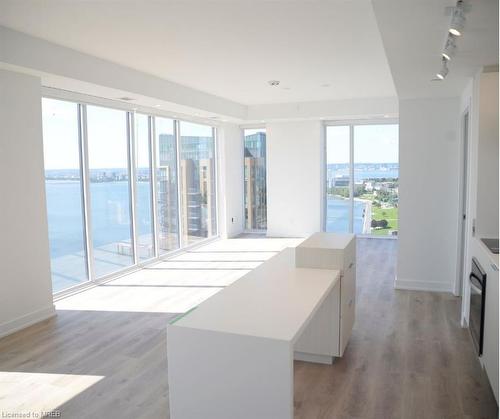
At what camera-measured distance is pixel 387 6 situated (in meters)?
2.32

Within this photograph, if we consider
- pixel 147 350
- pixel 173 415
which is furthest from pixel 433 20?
pixel 147 350

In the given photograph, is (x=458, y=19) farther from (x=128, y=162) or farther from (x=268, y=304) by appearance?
(x=128, y=162)

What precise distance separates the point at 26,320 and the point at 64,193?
1.65 meters

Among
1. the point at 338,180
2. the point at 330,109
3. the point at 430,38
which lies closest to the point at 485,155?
the point at 430,38

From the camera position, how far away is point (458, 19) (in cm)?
235

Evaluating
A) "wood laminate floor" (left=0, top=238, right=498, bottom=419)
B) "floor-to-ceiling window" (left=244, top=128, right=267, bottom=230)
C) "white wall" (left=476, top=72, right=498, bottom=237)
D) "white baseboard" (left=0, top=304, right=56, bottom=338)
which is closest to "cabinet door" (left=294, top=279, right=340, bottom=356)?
"wood laminate floor" (left=0, top=238, right=498, bottom=419)

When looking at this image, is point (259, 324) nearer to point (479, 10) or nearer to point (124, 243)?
point (479, 10)

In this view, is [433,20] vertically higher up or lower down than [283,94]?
lower down

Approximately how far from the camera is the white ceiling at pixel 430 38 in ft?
7.63

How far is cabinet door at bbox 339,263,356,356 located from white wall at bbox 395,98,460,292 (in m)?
2.06

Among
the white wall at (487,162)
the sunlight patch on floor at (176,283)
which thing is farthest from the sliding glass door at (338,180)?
the white wall at (487,162)

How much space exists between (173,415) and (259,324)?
0.58 m

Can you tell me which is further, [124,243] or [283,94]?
[283,94]

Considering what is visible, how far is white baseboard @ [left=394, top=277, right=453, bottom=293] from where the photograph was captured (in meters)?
5.43
